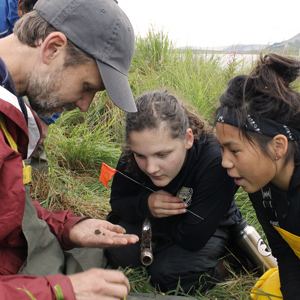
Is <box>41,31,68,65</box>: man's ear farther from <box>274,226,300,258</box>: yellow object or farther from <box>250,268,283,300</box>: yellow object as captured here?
<box>250,268,283,300</box>: yellow object

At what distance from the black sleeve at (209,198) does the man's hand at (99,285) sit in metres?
0.83

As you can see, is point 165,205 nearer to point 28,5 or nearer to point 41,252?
point 41,252

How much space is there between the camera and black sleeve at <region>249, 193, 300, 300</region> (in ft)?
6.35

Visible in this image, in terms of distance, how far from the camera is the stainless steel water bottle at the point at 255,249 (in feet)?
7.98

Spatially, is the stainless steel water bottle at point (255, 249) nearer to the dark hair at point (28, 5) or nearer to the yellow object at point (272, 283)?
the yellow object at point (272, 283)

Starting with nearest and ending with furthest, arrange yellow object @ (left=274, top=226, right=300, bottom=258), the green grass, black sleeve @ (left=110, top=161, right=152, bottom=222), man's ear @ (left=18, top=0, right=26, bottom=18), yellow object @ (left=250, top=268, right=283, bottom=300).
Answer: yellow object @ (left=274, top=226, right=300, bottom=258) → yellow object @ (left=250, top=268, right=283, bottom=300) → black sleeve @ (left=110, top=161, right=152, bottom=222) → the green grass → man's ear @ (left=18, top=0, right=26, bottom=18)

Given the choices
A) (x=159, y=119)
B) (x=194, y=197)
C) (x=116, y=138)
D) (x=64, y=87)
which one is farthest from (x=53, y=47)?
(x=116, y=138)

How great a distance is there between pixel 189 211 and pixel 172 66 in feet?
10.5

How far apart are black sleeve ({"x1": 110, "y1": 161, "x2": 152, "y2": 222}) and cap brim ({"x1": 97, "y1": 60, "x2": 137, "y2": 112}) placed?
0.71m

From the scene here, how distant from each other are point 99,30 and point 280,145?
1026 millimetres

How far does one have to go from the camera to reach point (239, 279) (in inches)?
90.9

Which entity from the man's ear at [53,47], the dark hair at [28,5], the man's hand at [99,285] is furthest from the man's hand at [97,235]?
the dark hair at [28,5]

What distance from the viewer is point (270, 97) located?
180cm

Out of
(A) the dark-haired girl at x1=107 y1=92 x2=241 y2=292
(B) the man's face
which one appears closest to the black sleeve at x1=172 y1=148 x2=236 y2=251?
(A) the dark-haired girl at x1=107 y1=92 x2=241 y2=292
